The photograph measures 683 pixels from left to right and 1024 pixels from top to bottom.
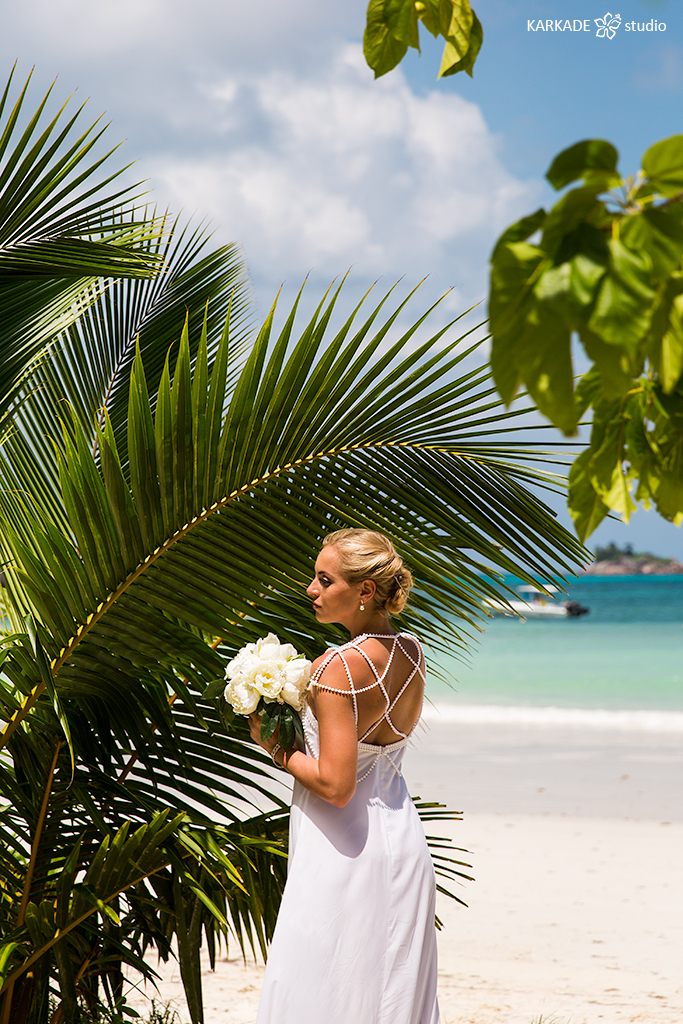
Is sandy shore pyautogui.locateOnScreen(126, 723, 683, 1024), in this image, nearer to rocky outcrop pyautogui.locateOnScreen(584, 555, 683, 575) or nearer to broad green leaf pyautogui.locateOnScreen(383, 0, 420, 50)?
broad green leaf pyautogui.locateOnScreen(383, 0, 420, 50)

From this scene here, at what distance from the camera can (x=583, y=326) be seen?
88 cm

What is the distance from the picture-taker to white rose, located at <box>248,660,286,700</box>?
2250 mm

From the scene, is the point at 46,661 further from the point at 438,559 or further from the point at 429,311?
the point at 429,311

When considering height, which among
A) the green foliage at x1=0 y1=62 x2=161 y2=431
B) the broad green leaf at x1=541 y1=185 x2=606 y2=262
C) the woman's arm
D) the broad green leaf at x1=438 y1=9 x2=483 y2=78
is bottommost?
the woman's arm

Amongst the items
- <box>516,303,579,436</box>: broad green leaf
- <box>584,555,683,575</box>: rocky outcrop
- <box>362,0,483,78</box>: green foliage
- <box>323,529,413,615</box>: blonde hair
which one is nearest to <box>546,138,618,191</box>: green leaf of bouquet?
<box>516,303,579,436</box>: broad green leaf

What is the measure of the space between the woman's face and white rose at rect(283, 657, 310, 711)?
18 cm

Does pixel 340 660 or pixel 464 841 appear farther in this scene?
pixel 464 841

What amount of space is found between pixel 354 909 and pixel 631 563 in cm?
7247

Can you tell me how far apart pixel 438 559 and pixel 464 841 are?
550cm

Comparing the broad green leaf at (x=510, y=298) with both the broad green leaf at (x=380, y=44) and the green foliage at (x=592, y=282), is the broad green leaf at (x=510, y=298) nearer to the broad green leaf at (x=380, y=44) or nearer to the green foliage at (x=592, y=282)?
the green foliage at (x=592, y=282)

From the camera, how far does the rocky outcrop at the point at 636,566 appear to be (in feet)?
229

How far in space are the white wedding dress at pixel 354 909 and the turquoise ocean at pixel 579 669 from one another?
5781mm

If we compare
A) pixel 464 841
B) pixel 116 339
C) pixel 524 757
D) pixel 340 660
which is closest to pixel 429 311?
pixel 340 660

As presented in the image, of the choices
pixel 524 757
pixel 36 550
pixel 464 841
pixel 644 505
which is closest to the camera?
pixel 644 505
